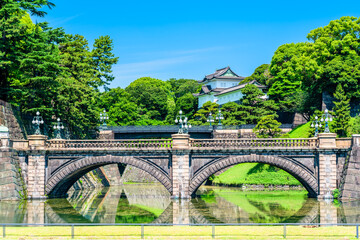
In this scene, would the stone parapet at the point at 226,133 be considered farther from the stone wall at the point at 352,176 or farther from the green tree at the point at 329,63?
the stone wall at the point at 352,176

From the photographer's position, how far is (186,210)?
3803 cm

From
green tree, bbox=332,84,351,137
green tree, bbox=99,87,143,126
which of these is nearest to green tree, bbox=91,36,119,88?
green tree, bbox=99,87,143,126

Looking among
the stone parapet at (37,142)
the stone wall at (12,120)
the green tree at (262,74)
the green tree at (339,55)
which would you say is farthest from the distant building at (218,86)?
the stone parapet at (37,142)

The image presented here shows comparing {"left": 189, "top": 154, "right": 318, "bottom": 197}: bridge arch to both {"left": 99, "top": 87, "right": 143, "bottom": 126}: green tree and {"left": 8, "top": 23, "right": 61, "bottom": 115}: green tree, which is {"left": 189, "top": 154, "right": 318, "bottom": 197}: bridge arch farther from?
{"left": 99, "top": 87, "right": 143, "bottom": 126}: green tree

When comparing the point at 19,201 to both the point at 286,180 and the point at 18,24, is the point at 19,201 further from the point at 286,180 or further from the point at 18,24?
the point at 286,180

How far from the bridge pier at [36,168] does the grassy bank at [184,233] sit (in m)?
19.5

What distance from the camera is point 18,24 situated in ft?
169

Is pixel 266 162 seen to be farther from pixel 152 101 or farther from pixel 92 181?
pixel 152 101

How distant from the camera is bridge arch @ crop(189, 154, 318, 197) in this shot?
44.2 meters

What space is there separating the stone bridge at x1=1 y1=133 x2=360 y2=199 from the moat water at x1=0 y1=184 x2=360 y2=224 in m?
1.88

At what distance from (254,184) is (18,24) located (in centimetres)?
3216

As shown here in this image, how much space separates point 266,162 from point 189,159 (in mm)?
6920

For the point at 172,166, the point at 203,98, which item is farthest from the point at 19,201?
the point at 203,98

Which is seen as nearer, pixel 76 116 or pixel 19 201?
pixel 19 201
